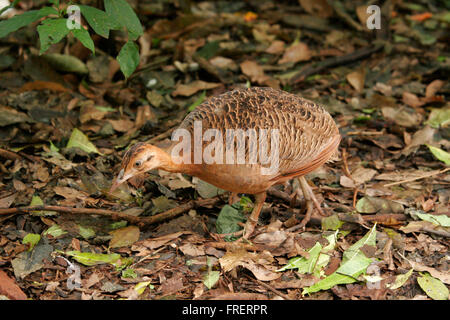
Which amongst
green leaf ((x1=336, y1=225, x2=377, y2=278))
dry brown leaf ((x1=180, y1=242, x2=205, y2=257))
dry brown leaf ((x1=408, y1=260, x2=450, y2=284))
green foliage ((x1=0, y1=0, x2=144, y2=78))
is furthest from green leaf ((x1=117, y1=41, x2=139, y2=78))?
dry brown leaf ((x1=408, y1=260, x2=450, y2=284))

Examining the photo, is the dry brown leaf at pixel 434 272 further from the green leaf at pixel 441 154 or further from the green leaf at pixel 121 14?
the green leaf at pixel 121 14

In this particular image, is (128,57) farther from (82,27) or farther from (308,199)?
(308,199)

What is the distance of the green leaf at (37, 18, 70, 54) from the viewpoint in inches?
129

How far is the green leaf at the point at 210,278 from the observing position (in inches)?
150

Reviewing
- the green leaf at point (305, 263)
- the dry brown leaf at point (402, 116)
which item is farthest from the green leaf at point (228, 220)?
the dry brown leaf at point (402, 116)

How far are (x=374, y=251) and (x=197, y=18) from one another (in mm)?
4940

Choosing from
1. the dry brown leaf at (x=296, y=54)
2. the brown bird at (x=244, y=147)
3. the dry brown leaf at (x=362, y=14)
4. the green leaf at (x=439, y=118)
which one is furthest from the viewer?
the dry brown leaf at (x=362, y=14)

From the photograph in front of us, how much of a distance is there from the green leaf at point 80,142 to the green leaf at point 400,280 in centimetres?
322

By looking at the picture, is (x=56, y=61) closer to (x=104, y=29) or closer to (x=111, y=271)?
(x=104, y=29)

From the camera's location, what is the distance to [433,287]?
148 inches

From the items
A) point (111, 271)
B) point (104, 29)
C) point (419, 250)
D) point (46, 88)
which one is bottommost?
point (419, 250)

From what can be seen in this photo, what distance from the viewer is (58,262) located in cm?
394

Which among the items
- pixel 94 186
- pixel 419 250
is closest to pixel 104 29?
pixel 94 186

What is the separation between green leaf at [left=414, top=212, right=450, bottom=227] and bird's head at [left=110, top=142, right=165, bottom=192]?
7.96 ft
